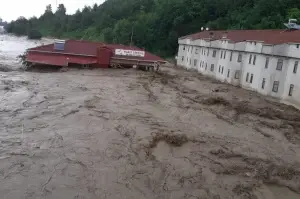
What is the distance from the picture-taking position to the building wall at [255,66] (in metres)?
27.0

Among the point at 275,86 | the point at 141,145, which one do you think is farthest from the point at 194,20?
the point at 141,145

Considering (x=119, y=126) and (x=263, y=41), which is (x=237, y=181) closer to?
(x=119, y=126)

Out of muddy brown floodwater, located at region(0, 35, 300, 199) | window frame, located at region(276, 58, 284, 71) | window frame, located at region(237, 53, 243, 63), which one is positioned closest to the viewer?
muddy brown floodwater, located at region(0, 35, 300, 199)

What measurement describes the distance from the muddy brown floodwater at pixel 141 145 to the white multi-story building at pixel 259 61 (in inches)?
82.7

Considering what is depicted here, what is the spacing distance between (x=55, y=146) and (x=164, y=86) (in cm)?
2032

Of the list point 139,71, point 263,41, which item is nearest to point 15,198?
point 263,41

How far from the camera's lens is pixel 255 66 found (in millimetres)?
32844

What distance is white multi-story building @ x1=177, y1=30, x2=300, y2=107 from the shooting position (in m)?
27.0

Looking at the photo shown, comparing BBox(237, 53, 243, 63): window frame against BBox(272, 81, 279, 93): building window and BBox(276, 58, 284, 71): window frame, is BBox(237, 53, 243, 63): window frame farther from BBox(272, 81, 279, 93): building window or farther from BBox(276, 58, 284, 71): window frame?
BBox(272, 81, 279, 93): building window

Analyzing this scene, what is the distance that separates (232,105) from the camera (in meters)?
25.6

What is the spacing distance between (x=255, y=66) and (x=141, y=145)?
2130 cm

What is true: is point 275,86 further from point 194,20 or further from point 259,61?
point 194,20

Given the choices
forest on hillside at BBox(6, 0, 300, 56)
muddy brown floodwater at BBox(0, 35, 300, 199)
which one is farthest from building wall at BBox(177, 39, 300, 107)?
forest on hillside at BBox(6, 0, 300, 56)

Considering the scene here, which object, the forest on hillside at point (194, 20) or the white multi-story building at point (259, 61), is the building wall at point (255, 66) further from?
the forest on hillside at point (194, 20)
